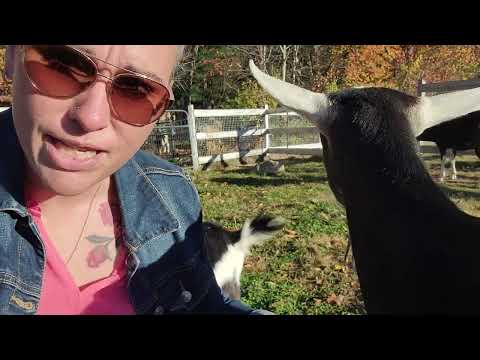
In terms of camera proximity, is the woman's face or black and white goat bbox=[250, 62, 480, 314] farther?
black and white goat bbox=[250, 62, 480, 314]

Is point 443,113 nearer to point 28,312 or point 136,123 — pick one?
point 136,123

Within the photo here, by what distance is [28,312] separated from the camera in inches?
45.2

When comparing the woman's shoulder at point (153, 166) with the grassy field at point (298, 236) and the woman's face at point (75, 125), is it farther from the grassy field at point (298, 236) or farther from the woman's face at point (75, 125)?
the grassy field at point (298, 236)

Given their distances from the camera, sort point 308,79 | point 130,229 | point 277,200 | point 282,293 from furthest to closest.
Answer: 1. point 308,79
2. point 277,200
3. point 282,293
4. point 130,229

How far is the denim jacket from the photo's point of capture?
45.6 inches

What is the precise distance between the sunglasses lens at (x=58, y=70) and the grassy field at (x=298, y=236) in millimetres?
3065

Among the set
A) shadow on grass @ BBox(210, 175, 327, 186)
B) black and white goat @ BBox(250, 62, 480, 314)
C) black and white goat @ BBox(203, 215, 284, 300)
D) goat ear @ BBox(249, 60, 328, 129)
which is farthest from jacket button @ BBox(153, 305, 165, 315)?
shadow on grass @ BBox(210, 175, 327, 186)

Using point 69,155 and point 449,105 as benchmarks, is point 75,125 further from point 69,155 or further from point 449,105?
point 449,105

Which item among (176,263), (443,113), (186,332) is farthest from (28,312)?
(443,113)

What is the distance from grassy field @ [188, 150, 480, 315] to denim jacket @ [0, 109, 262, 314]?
233cm

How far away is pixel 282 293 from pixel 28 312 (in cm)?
308

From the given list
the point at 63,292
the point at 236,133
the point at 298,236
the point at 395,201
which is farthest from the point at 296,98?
the point at 236,133

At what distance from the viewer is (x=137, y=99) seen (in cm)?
115

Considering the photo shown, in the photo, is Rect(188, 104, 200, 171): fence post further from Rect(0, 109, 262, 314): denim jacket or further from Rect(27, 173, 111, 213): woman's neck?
Rect(27, 173, 111, 213): woman's neck
